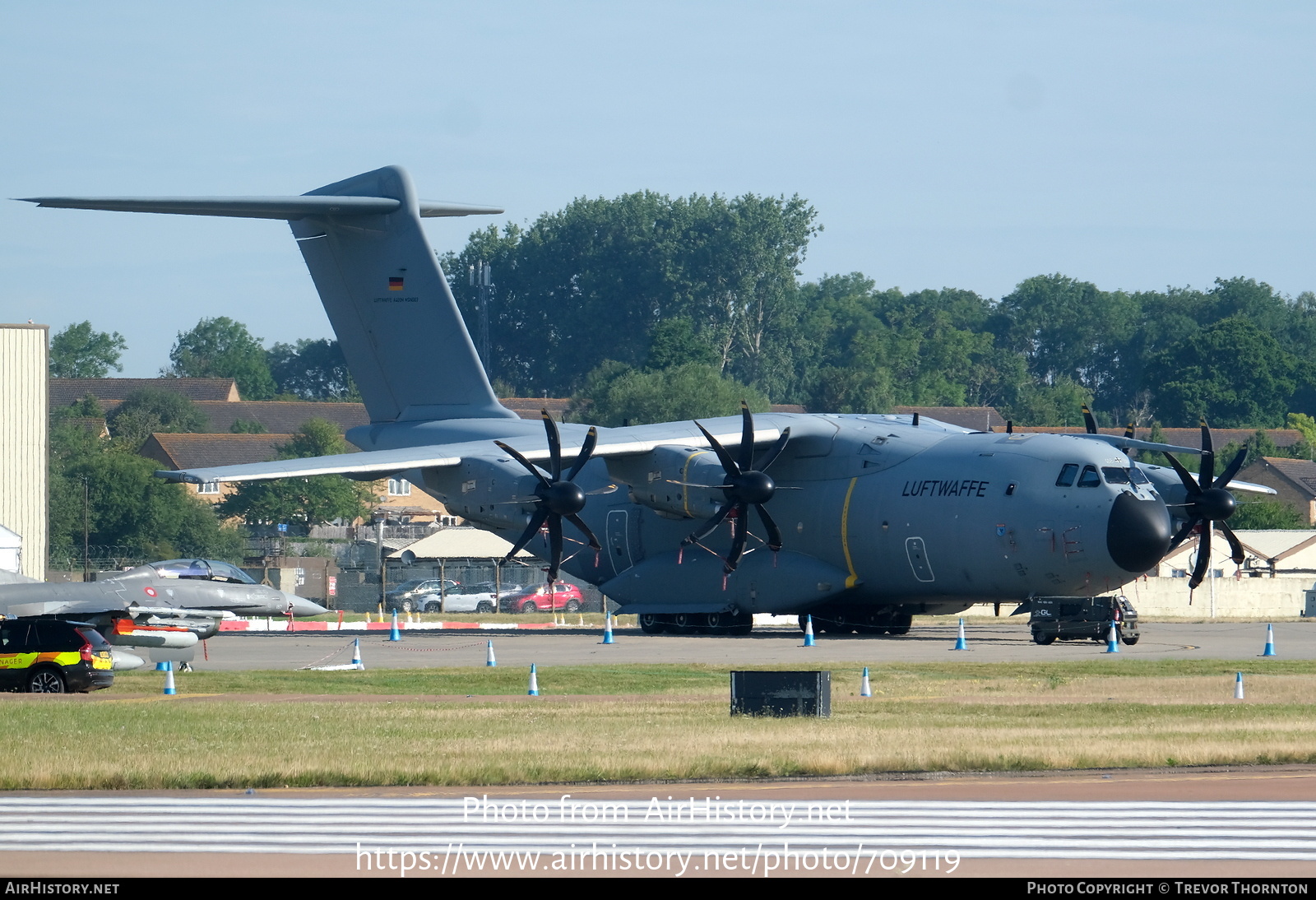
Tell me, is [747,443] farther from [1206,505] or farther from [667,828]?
[667,828]

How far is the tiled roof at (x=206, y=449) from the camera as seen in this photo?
103375 mm

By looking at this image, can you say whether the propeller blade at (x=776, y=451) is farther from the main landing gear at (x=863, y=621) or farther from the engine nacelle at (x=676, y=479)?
the main landing gear at (x=863, y=621)

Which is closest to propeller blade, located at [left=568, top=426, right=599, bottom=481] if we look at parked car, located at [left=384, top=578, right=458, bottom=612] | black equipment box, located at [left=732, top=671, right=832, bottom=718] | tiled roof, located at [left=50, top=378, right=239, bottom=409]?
black equipment box, located at [left=732, top=671, right=832, bottom=718]

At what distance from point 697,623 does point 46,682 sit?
58.7ft

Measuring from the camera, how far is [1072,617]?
112 feet

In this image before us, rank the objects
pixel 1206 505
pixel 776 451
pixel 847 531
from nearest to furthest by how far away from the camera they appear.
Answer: pixel 1206 505, pixel 776 451, pixel 847 531

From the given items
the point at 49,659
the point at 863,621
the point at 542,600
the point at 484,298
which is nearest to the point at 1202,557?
the point at 863,621

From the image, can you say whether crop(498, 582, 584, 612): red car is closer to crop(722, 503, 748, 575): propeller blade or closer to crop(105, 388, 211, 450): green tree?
crop(722, 503, 748, 575): propeller blade

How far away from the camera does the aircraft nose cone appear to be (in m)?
31.6

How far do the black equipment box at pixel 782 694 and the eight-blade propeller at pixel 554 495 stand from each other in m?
14.3
